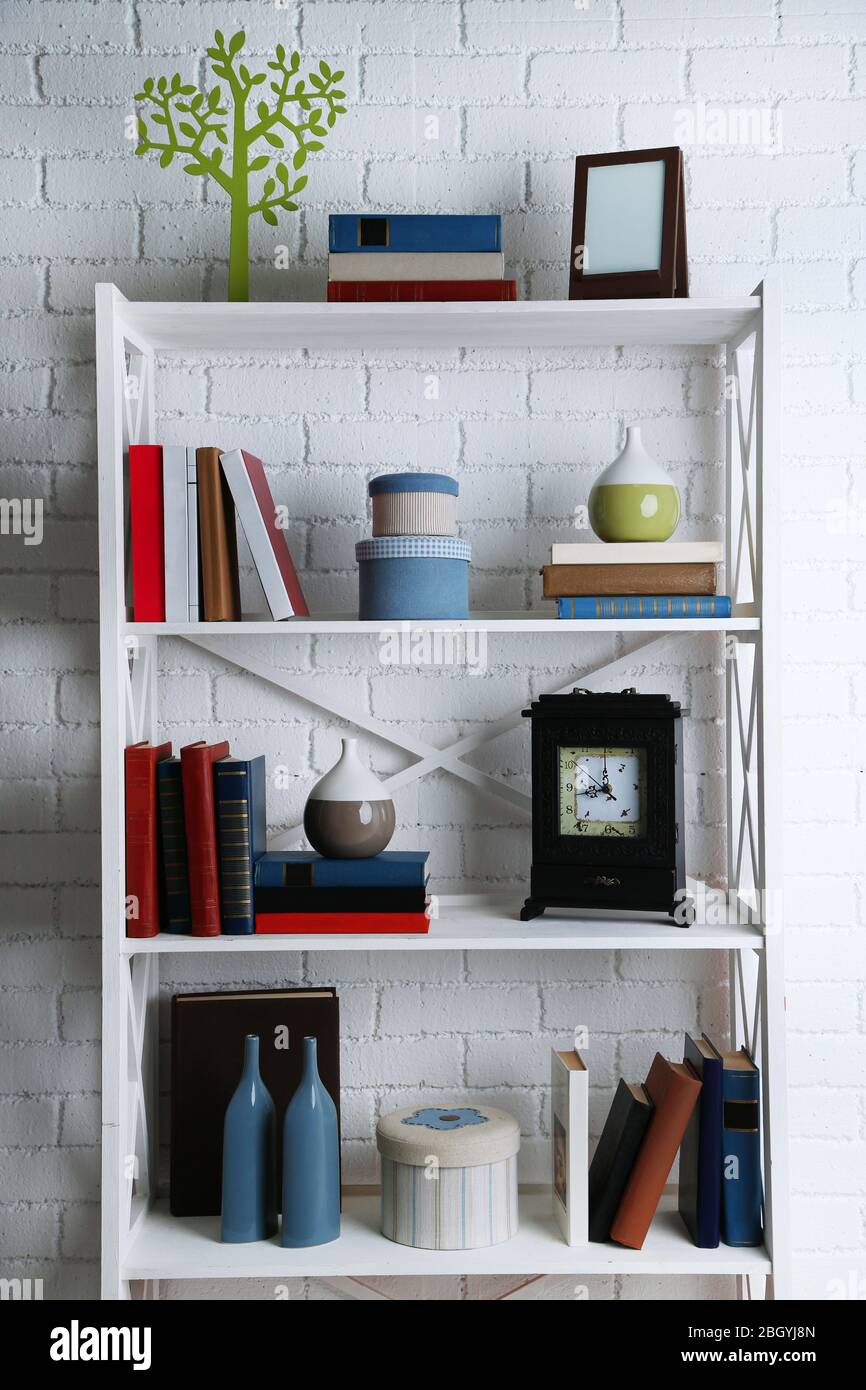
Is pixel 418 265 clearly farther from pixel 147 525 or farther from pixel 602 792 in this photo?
pixel 602 792

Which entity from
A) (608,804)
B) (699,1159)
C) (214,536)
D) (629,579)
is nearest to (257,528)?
(214,536)

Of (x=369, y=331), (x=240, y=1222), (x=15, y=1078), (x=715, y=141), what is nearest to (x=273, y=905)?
(x=240, y=1222)

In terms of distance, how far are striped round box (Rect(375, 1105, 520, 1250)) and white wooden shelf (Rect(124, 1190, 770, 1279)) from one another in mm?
20

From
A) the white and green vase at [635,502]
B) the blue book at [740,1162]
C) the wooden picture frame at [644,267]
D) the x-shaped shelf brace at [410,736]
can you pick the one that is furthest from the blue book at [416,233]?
the blue book at [740,1162]

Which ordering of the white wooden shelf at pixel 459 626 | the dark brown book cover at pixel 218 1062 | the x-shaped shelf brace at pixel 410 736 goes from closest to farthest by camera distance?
the white wooden shelf at pixel 459 626
the dark brown book cover at pixel 218 1062
the x-shaped shelf brace at pixel 410 736

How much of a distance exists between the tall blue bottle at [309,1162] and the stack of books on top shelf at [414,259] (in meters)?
0.96

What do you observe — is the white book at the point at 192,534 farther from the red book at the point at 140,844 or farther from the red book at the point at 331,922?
the red book at the point at 331,922

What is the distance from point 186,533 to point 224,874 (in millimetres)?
428

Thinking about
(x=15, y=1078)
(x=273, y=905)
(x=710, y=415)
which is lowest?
(x=15, y=1078)

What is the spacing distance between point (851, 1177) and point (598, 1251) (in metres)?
0.46

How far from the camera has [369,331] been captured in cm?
167

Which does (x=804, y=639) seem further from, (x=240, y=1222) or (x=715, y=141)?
(x=240, y=1222)

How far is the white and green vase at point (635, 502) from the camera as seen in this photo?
1595mm
